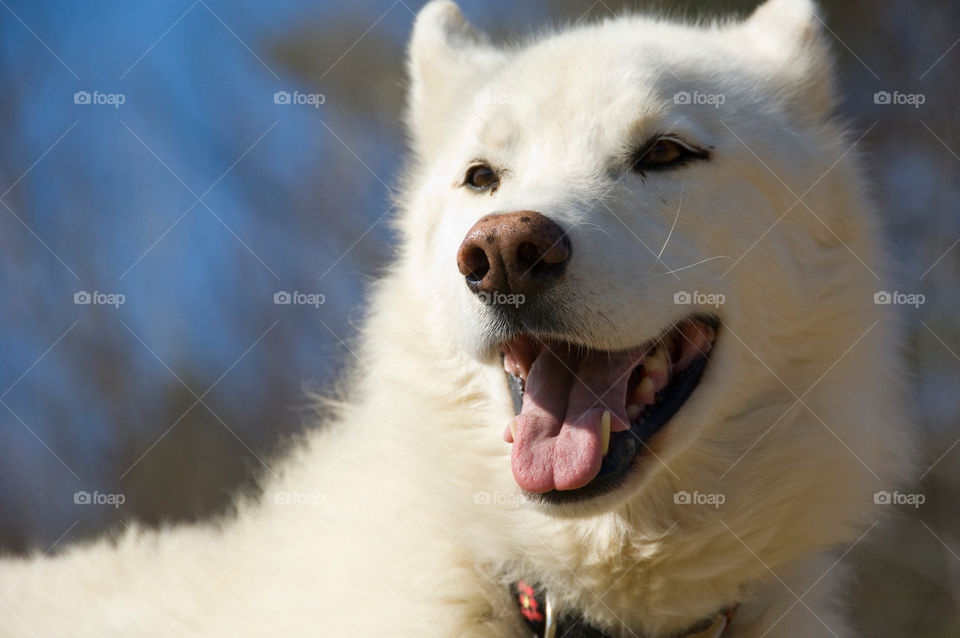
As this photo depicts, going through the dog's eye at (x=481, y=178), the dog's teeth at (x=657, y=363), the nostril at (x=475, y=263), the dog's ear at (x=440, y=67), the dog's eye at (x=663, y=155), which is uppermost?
the dog's ear at (x=440, y=67)

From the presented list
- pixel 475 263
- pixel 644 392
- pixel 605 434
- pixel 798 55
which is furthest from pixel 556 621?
pixel 798 55

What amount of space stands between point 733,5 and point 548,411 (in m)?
7.45

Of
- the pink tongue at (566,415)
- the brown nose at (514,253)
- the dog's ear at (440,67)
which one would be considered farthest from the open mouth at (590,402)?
the dog's ear at (440,67)

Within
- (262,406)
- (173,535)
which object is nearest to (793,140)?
(173,535)

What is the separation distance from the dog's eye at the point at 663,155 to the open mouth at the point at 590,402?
20.6 inches

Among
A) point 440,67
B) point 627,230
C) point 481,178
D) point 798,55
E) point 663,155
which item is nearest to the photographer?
point 627,230

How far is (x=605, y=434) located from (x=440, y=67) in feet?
6.96

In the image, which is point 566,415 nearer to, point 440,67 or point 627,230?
point 627,230

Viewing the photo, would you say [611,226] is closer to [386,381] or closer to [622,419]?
[622,419]

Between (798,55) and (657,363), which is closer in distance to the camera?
(657,363)

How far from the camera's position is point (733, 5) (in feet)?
29.3

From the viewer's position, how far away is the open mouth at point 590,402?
255 centimetres

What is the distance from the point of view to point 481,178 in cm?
333

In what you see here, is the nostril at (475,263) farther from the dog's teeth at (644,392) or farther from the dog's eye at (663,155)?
the dog's eye at (663,155)
